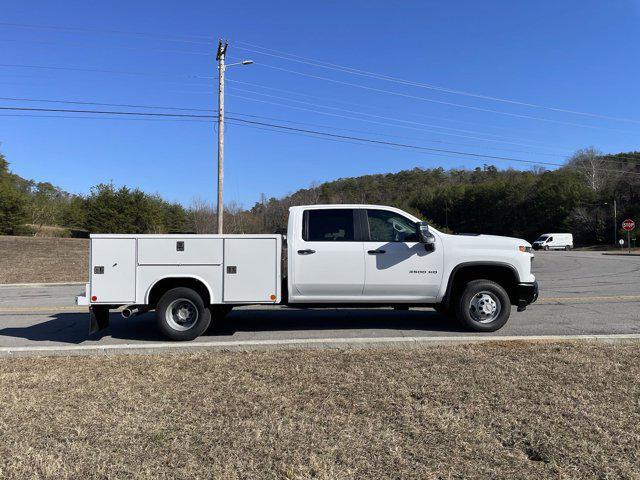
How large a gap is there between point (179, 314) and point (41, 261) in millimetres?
20353

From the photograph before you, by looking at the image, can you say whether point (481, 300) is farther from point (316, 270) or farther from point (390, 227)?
point (316, 270)

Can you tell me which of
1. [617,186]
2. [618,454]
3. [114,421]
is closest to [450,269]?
[618,454]

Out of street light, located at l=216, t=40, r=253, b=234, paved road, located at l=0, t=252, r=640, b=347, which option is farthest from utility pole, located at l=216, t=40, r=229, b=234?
paved road, located at l=0, t=252, r=640, b=347

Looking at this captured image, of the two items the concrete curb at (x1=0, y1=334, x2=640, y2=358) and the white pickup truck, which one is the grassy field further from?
the white pickup truck

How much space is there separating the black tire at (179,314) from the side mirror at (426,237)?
346 centimetres

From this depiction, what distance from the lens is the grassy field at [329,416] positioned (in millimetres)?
3375

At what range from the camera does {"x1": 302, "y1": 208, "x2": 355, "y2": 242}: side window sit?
7867 millimetres

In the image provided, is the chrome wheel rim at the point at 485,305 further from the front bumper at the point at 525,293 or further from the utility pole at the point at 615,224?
the utility pole at the point at 615,224

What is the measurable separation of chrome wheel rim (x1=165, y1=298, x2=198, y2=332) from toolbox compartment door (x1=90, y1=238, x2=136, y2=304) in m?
0.60

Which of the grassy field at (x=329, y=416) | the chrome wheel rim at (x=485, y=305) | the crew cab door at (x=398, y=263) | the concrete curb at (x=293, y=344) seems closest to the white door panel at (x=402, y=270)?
the crew cab door at (x=398, y=263)

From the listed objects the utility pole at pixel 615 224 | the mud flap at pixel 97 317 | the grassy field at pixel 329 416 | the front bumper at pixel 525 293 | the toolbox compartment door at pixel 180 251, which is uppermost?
the utility pole at pixel 615 224

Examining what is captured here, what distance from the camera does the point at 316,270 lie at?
25.5 feet

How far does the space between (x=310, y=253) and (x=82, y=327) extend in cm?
462

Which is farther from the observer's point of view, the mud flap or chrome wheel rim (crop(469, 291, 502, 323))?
chrome wheel rim (crop(469, 291, 502, 323))
